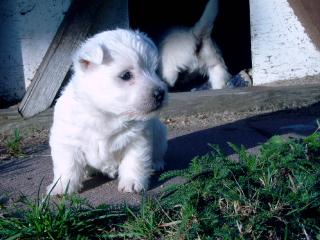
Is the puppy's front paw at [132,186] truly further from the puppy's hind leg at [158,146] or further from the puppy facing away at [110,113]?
the puppy's hind leg at [158,146]

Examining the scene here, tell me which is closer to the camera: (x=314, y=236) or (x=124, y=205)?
(x=314, y=236)

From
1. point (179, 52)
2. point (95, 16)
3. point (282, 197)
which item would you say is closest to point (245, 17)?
point (179, 52)

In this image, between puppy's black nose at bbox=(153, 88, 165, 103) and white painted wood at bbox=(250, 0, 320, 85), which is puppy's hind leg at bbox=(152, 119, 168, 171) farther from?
white painted wood at bbox=(250, 0, 320, 85)

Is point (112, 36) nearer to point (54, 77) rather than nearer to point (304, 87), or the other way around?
point (54, 77)

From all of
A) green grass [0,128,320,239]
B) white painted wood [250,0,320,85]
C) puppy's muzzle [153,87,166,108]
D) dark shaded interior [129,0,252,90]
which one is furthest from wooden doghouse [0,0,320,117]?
green grass [0,128,320,239]

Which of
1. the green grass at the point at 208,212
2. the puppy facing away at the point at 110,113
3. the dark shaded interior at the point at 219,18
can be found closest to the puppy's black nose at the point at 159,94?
the puppy facing away at the point at 110,113

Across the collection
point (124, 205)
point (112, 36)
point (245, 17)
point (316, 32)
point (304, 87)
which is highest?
point (112, 36)

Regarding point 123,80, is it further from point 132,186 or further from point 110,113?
point 132,186
